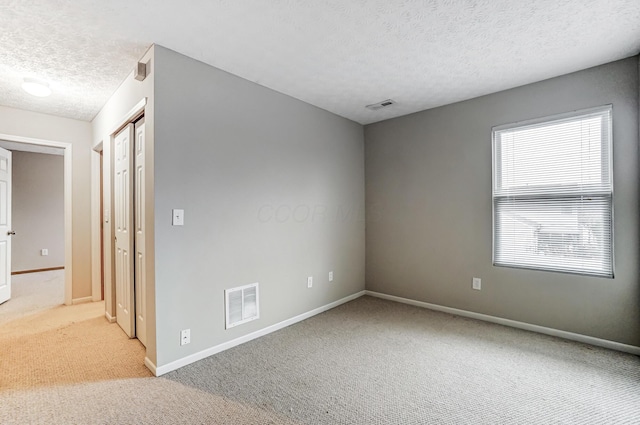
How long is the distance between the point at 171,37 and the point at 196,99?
0.45 meters

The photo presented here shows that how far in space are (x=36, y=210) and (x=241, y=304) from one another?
5.84 m

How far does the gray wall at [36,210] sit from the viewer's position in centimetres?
575

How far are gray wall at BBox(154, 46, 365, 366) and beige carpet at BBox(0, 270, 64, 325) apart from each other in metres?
2.66

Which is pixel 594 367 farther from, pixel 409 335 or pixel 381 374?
pixel 381 374

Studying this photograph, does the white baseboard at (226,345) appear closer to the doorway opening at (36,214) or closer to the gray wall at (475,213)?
the gray wall at (475,213)

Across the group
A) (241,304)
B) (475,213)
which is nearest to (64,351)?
(241,304)

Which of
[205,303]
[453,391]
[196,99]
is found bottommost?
[453,391]

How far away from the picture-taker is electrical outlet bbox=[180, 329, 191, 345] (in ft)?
7.77

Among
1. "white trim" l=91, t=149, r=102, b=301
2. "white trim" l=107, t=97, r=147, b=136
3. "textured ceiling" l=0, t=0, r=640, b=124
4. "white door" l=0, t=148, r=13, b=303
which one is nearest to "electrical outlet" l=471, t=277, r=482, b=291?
"textured ceiling" l=0, t=0, r=640, b=124

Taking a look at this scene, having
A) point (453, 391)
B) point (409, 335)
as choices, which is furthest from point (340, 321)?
point (453, 391)

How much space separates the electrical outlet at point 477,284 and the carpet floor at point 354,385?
1.80 ft

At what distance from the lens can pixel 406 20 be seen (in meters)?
2.04

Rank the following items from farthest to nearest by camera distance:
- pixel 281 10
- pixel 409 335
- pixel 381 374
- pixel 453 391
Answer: pixel 409 335, pixel 381 374, pixel 453 391, pixel 281 10

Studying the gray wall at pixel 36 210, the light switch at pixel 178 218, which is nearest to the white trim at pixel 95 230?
the light switch at pixel 178 218
